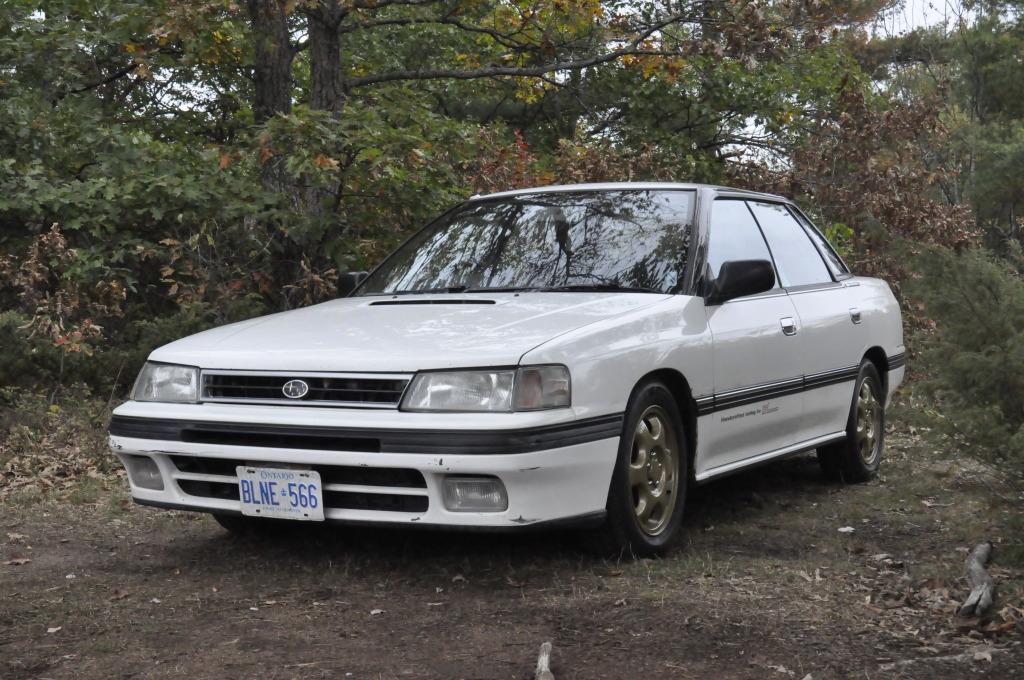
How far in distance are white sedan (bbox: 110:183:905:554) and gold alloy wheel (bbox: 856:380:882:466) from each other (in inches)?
30.4

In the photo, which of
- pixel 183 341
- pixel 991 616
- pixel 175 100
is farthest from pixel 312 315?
pixel 175 100

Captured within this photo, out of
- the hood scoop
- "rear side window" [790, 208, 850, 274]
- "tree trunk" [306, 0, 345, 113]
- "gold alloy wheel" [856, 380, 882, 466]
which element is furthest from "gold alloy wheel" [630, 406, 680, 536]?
"tree trunk" [306, 0, 345, 113]

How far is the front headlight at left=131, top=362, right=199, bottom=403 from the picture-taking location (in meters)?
4.96

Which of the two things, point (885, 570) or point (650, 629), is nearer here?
point (650, 629)

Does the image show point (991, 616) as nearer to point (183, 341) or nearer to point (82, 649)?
point (82, 649)

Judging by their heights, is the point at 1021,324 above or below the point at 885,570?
above

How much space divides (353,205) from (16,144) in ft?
9.35

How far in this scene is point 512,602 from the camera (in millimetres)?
4477

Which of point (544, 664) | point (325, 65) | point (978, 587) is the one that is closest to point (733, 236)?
point (978, 587)

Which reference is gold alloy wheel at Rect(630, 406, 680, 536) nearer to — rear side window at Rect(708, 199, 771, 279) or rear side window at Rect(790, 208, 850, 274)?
rear side window at Rect(708, 199, 771, 279)

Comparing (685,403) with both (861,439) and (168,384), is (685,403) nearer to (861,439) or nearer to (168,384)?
(168,384)

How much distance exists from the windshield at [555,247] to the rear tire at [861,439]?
1.98 meters

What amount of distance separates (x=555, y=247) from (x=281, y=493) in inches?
70.9

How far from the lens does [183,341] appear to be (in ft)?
17.3
